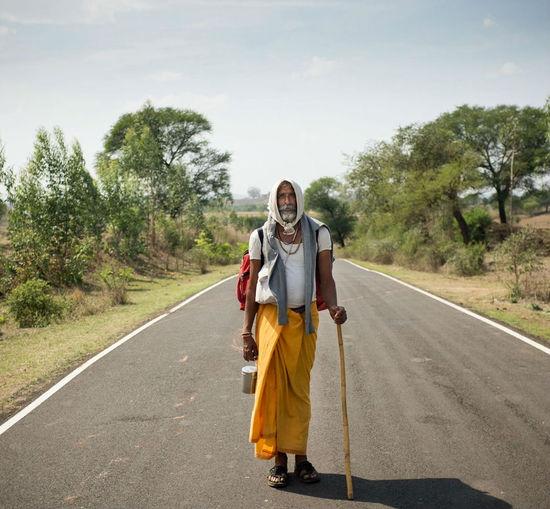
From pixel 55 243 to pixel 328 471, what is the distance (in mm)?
18573

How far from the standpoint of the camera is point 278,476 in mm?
4473

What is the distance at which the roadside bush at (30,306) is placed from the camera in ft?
43.4

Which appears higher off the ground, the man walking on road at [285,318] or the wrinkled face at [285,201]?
the wrinkled face at [285,201]

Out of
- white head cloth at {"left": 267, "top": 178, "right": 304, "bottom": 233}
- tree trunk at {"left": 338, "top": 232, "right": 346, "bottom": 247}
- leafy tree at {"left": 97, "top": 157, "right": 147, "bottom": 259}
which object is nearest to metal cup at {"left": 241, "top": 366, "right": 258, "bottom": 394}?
white head cloth at {"left": 267, "top": 178, "right": 304, "bottom": 233}

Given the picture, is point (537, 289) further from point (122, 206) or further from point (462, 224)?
point (462, 224)

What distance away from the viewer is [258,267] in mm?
4848

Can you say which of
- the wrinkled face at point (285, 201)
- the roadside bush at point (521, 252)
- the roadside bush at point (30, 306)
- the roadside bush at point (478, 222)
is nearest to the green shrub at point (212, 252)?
the roadside bush at point (478, 222)

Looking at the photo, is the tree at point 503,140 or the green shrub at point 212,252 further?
the tree at point 503,140

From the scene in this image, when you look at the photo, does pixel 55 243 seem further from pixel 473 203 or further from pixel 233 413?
pixel 473 203

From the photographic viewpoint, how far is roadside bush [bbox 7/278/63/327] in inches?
521

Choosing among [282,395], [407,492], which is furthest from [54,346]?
[407,492]

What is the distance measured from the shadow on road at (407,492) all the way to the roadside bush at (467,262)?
73.3 feet

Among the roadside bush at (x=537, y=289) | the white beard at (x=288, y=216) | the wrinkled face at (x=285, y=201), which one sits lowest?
the roadside bush at (x=537, y=289)

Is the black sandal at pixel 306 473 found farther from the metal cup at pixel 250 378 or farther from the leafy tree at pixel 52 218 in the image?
the leafy tree at pixel 52 218
